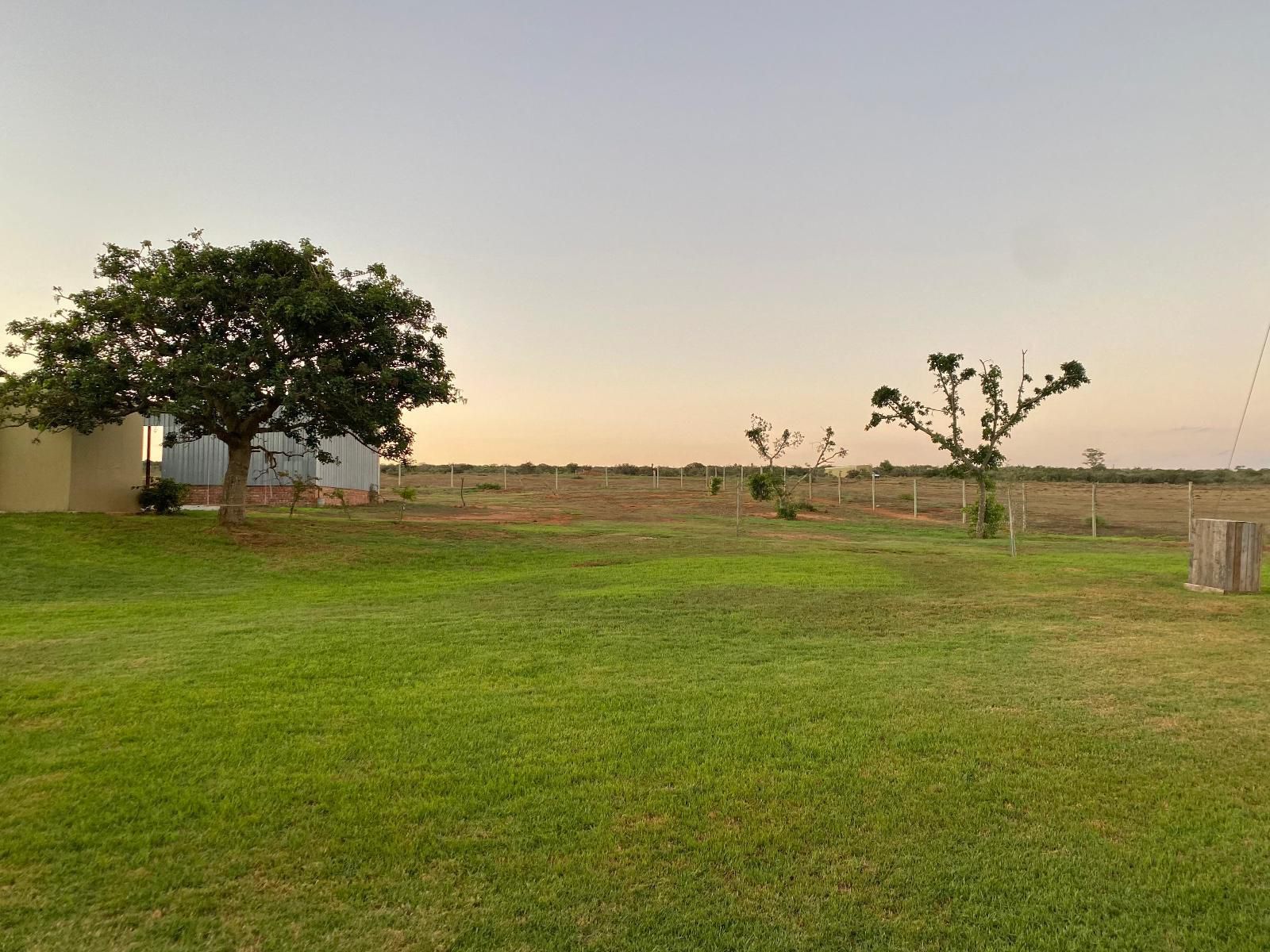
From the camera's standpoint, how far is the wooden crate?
11.1 meters

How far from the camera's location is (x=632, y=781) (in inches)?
162

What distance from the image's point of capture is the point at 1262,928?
2.85m

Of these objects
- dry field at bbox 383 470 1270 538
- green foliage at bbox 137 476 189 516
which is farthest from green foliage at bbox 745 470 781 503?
green foliage at bbox 137 476 189 516

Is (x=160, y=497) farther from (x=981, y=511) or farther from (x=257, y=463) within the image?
(x=981, y=511)

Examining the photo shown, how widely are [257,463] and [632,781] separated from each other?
107 ft

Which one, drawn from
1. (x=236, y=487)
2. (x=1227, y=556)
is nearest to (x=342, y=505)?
(x=236, y=487)

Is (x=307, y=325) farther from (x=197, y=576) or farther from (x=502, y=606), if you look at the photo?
(x=502, y=606)

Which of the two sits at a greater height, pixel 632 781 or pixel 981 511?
pixel 981 511

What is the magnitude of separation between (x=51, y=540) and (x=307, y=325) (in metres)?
6.92

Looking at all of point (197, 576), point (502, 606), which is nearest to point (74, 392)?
point (197, 576)

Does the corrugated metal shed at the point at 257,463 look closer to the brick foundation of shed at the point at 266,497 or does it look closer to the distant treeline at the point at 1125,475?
the brick foundation of shed at the point at 266,497

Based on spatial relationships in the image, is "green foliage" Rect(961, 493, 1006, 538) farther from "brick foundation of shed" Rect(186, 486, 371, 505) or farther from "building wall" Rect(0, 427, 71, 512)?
"building wall" Rect(0, 427, 71, 512)

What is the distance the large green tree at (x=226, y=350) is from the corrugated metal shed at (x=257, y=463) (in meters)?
10.1

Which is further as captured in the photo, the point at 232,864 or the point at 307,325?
the point at 307,325
